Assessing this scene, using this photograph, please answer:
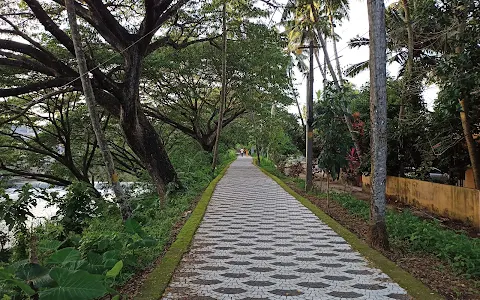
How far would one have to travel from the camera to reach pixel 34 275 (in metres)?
2.81

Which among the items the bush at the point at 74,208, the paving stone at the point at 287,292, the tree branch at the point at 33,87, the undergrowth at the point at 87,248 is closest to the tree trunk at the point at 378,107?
the paving stone at the point at 287,292

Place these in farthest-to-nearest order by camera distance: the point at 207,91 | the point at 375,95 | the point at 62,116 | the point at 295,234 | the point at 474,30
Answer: the point at 207,91
the point at 62,116
the point at 474,30
the point at 295,234
the point at 375,95

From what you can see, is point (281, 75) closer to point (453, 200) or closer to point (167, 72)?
point (167, 72)

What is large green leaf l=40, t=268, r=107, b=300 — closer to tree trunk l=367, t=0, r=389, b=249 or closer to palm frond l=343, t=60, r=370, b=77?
tree trunk l=367, t=0, r=389, b=249

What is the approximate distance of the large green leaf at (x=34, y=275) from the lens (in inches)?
109

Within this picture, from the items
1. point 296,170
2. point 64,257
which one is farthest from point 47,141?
point 64,257

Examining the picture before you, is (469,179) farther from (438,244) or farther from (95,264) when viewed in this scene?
(95,264)

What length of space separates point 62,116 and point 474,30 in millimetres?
13853

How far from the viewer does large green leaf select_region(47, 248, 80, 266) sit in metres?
3.29

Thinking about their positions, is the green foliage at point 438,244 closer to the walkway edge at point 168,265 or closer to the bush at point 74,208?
the walkway edge at point 168,265

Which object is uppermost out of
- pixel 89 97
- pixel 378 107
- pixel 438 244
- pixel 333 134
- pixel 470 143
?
pixel 89 97

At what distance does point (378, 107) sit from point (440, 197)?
20.5 ft

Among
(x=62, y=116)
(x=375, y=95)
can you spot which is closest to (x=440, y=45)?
(x=375, y=95)

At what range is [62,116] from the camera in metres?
15.7
